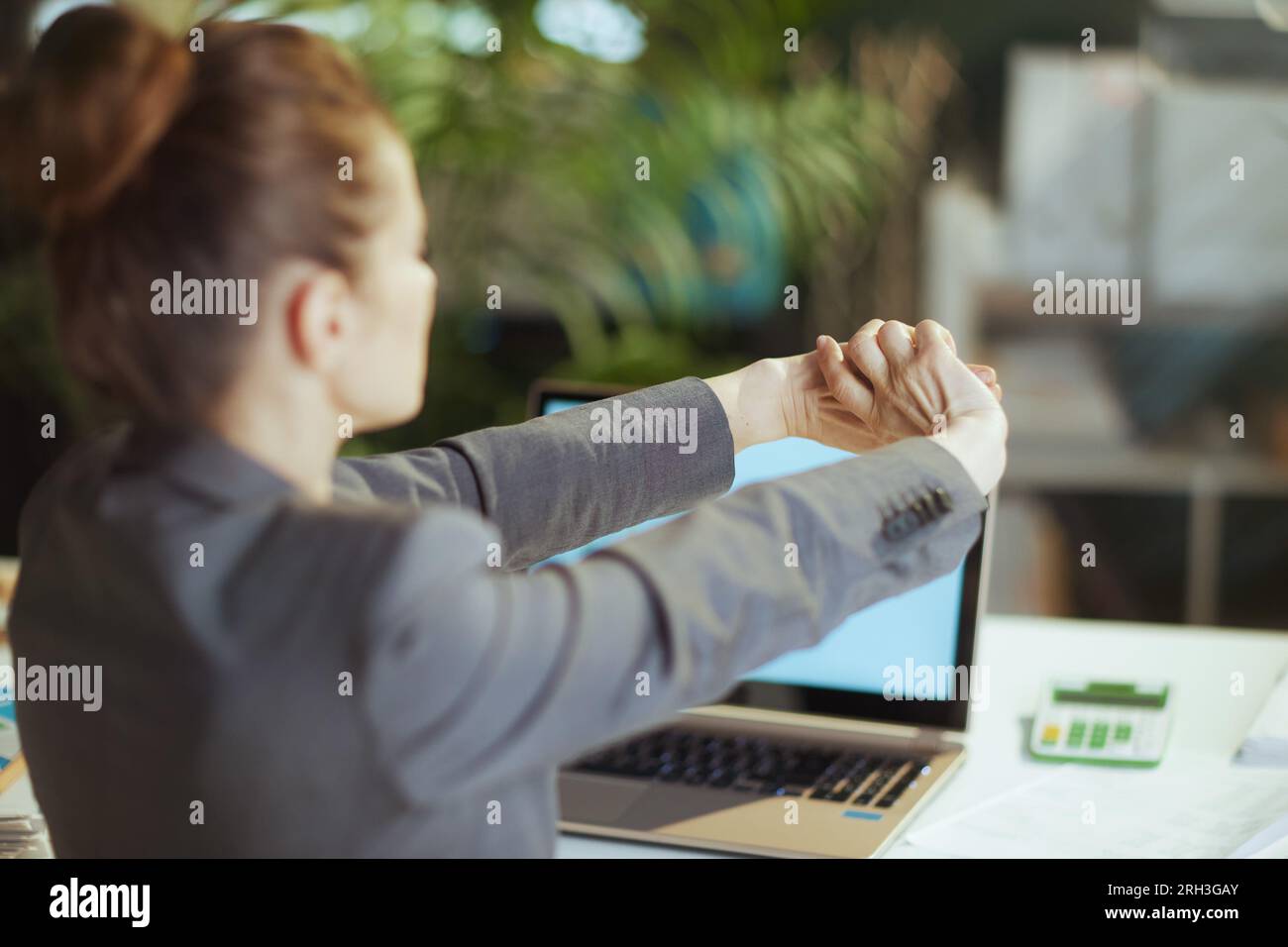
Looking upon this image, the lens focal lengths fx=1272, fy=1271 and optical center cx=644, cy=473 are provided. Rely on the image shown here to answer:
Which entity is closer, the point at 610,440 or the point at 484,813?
A: the point at 484,813

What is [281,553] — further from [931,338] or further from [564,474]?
[931,338]

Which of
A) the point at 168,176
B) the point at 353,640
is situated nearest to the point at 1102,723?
the point at 353,640

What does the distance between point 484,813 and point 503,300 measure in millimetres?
2789

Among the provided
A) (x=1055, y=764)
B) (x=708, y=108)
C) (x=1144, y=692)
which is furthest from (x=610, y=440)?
(x=708, y=108)

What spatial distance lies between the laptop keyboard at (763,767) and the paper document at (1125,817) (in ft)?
0.25

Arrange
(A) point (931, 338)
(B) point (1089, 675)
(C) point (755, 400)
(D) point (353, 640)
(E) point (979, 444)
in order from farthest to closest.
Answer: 1. (B) point (1089, 675)
2. (C) point (755, 400)
3. (A) point (931, 338)
4. (E) point (979, 444)
5. (D) point (353, 640)

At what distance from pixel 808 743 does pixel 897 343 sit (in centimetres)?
45

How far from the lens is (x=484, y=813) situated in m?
0.68

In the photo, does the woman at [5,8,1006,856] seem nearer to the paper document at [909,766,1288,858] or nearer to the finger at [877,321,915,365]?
the finger at [877,321,915,365]

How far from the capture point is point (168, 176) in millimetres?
632

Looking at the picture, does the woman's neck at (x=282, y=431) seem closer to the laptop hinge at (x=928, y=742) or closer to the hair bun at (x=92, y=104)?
the hair bun at (x=92, y=104)

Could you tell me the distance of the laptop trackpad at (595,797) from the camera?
1.11m

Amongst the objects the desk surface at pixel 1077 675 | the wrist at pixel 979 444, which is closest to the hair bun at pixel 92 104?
the wrist at pixel 979 444

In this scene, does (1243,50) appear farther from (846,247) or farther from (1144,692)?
(1144,692)
